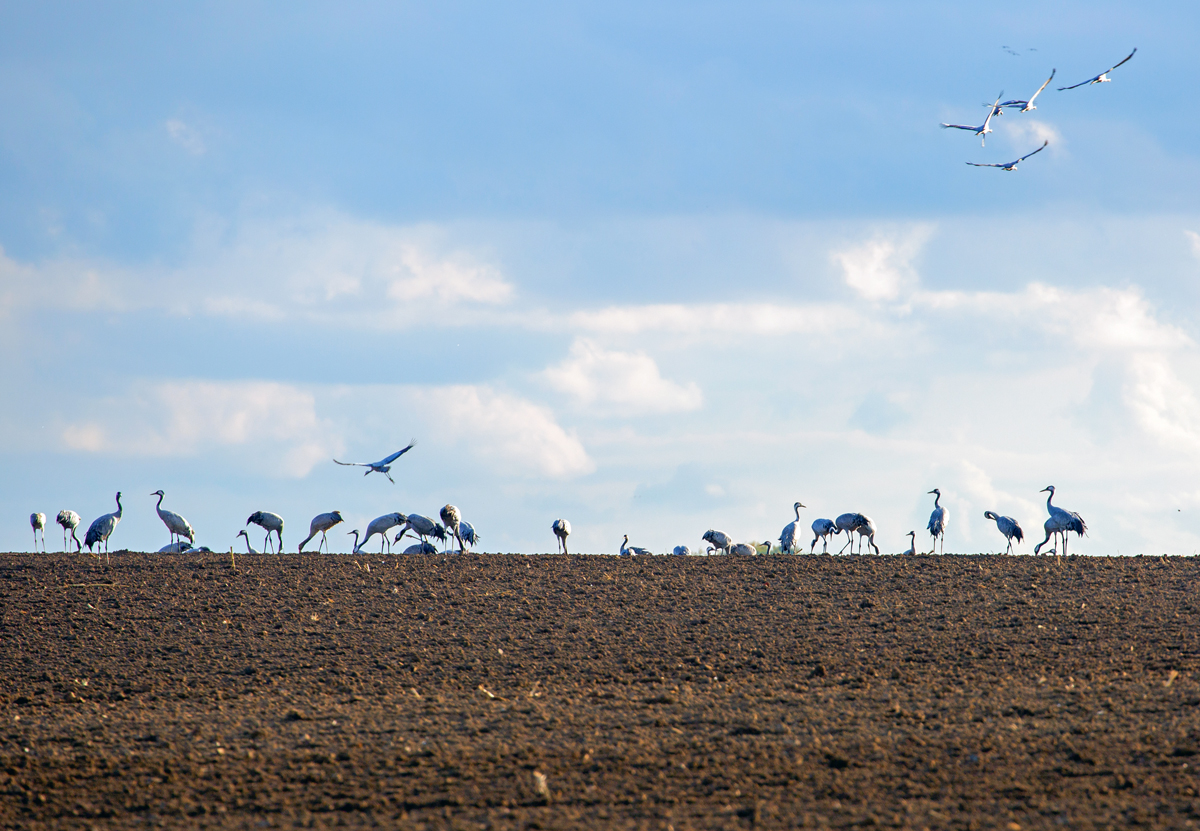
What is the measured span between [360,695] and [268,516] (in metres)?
16.7

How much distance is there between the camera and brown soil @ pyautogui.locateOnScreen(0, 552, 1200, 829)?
434 inches

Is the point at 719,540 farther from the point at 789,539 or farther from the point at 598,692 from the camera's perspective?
the point at 598,692

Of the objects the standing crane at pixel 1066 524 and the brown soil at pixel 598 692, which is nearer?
the brown soil at pixel 598 692

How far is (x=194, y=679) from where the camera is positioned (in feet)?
56.3

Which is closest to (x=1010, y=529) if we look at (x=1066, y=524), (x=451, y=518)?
(x=1066, y=524)

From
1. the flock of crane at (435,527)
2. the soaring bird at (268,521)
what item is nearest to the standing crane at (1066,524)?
the flock of crane at (435,527)

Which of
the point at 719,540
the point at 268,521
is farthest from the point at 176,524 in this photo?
the point at 719,540

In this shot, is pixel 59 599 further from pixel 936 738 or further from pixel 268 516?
pixel 936 738

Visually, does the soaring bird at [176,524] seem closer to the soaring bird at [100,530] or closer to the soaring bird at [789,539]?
the soaring bird at [100,530]

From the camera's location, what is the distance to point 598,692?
15.6 m

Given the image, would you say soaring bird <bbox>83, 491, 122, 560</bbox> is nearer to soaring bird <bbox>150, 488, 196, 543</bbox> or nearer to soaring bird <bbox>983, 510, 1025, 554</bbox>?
soaring bird <bbox>150, 488, 196, 543</bbox>

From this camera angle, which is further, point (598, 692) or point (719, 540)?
point (719, 540)

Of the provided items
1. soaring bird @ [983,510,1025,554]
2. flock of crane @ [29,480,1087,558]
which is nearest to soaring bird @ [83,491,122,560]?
flock of crane @ [29,480,1087,558]

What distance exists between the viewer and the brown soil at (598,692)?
11.0 meters
